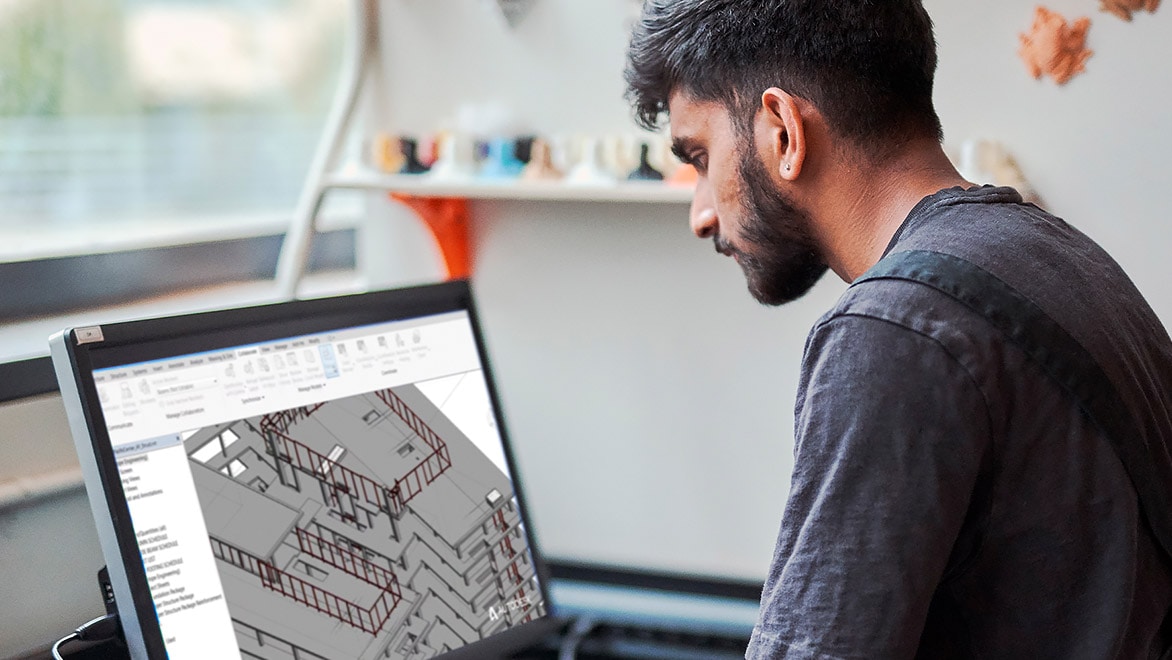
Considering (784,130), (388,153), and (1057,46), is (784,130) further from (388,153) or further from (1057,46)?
(388,153)

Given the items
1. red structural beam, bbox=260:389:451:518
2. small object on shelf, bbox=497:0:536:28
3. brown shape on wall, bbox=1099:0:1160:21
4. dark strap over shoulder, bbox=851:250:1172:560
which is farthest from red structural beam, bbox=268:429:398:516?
brown shape on wall, bbox=1099:0:1160:21

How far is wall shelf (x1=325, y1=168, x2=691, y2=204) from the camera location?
1231 mm

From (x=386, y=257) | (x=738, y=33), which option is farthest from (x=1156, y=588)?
(x=386, y=257)

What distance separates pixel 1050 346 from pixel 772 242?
0.27m

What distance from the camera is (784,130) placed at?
0.80 metres

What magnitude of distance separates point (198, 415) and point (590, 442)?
69cm

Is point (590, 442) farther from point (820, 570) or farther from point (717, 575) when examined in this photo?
point (820, 570)

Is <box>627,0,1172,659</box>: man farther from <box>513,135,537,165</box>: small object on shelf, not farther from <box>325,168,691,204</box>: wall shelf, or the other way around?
<box>513,135,537,165</box>: small object on shelf

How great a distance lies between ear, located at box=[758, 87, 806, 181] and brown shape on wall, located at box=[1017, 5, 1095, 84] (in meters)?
0.50

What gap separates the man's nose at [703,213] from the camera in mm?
976

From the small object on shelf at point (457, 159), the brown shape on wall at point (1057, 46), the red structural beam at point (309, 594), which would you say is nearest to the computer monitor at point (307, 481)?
the red structural beam at point (309, 594)

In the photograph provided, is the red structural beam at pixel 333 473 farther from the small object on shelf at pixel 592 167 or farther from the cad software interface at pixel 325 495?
the small object on shelf at pixel 592 167

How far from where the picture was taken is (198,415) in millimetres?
880

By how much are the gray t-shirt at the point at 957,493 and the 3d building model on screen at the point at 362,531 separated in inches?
15.4
